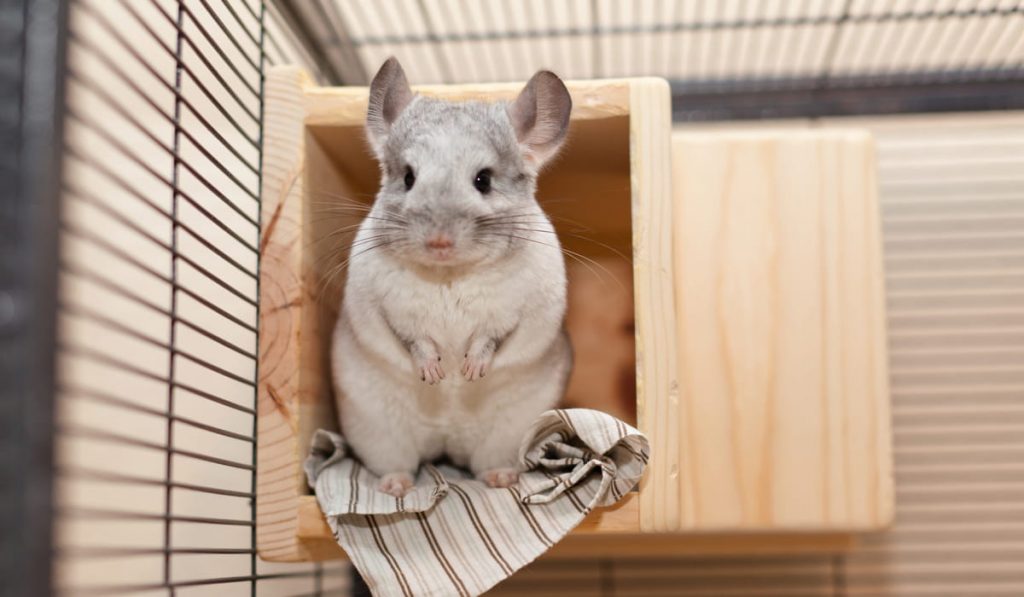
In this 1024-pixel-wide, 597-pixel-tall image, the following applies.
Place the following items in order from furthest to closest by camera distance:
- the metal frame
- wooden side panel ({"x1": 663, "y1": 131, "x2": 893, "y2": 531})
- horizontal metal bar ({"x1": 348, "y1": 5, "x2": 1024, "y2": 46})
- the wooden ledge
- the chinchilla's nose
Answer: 1. the wooden ledge
2. horizontal metal bar ({"x1": 348, "y1": 5, "x2": 1024, "y2": 46})
3. wooden side panel ({"x1": 663, "y1": 131, "x2": 893, "y2": 531})
4. the chinchilla's nose
5. the metal frame

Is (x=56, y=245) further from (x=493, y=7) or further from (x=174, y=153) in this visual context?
(x=493, y=7)

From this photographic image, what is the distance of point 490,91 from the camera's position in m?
1.66

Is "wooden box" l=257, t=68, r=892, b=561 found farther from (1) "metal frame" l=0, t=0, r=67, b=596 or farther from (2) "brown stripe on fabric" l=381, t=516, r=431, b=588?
(1) "metal frame" l=0, t=0, r=67, b=596

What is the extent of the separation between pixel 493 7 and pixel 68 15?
3.92ft

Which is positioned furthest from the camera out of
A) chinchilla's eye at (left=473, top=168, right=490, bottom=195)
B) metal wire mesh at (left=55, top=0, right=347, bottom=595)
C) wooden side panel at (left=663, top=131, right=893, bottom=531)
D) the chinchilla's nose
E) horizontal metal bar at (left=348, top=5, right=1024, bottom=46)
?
horizontal metal bar at (left=348, top=5, right=1024, bottom=46)

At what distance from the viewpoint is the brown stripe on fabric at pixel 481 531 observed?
1.42 metres

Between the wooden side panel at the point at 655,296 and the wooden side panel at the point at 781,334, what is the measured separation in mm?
325

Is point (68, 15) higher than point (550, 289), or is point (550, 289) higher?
point (68, 15)

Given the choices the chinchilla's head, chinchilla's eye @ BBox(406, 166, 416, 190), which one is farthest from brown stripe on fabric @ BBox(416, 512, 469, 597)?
chinchilla's eye @ BBox(406, 166, 416, 190)

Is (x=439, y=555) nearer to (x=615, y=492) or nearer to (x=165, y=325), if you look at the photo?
(x=615, y=492)

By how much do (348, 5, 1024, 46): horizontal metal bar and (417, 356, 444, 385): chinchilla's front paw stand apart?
2.75 ft

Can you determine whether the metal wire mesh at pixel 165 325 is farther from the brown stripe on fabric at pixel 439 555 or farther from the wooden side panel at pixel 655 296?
the wooden side panel at pixel 655 296

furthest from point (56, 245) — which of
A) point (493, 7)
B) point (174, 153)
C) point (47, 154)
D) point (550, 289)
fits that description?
point (493, 7)

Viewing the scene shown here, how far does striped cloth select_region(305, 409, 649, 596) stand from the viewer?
1.42 metres
